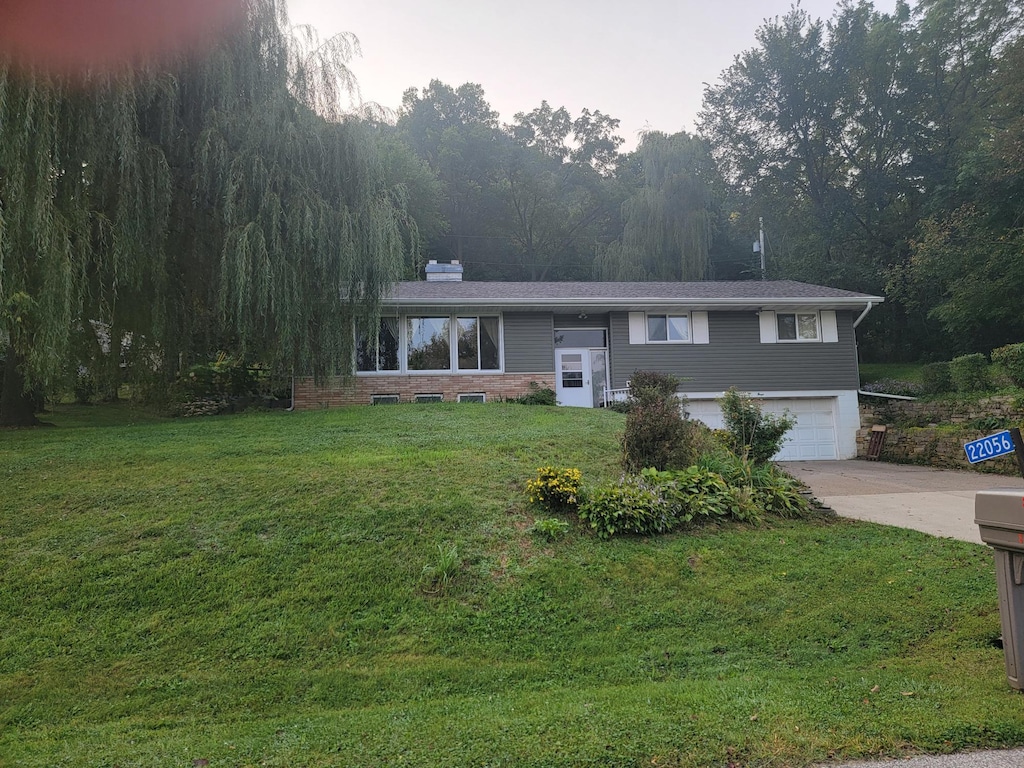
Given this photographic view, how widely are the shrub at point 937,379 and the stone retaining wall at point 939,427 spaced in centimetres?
59

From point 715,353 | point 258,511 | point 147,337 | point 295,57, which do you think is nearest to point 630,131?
point 715,353

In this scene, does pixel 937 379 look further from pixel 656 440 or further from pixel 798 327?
pixel 656 440

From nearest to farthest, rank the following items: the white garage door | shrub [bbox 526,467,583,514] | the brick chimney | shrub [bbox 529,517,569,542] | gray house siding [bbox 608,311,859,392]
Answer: shrub [bbox 529,517,569,542], shrub [bbox 526,467,583,514], gray house siding [bbox 608,311,859,392], the white garage door, the brick chimney

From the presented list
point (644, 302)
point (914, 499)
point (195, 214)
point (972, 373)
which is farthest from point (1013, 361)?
point (195, 214)

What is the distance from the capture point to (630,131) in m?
37.5

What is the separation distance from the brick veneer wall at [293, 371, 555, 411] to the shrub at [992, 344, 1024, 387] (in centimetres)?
976

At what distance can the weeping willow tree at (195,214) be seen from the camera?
822cm

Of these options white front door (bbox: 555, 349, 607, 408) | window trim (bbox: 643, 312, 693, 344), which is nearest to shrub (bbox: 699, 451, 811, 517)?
white front door (bbox: 555, 349, 607, 408)

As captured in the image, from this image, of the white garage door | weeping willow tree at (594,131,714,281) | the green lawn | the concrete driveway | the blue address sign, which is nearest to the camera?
the green lawn

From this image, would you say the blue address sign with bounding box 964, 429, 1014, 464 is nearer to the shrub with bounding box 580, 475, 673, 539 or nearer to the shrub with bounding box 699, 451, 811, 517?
the shrub with bounding box 580, 475, 673, 539

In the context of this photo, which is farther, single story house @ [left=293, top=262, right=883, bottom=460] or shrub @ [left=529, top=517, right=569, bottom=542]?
single story house @ [left=293, top=262, right=883, bottom=460]

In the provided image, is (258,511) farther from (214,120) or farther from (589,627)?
(214,120)

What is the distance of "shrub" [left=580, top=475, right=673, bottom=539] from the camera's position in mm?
5992

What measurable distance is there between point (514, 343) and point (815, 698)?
1296 cm
